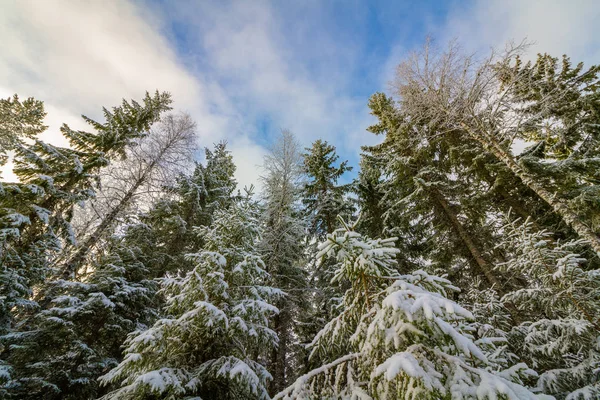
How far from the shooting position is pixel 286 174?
1545 cm

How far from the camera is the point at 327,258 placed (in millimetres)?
5527

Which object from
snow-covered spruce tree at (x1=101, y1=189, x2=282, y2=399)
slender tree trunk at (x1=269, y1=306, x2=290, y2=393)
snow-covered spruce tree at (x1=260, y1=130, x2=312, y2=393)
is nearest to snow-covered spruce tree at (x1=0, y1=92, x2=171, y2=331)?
snow-covered spruce tree at (x1=101, y1=189, x2=282, y2=399)

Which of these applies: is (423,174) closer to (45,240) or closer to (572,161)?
(572,161)

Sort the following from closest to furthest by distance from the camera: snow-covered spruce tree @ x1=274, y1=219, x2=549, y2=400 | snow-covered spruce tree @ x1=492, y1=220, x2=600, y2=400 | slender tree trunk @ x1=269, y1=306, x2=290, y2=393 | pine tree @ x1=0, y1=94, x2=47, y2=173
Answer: snow-covered spruce tree @ x1=274, y1=219, x2=549, y2=400 → snow-covered spruce tree @ x1=492, y1=220, x2=600, y2=400 → slender tree trunk @ x1=269, y1=306, x2=290, y2=393 → pine tree @ x1=0, y1=94, x2=47, y2=173

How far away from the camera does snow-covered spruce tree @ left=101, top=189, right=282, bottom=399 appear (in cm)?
506

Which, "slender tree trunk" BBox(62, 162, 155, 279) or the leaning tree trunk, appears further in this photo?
"slender tree trunk" BBox(62, 162, 155, 279)

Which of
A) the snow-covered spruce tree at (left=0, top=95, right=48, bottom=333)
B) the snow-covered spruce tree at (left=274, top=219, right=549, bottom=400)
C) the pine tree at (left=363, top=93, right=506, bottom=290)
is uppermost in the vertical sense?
the pine tree at (left=363, top=93, right=506, bottom=290)

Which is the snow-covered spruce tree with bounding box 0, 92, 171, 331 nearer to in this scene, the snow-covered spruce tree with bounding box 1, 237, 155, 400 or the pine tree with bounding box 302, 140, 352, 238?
the snow-covered spruce tree with bounding box 1, 237, 155, 400

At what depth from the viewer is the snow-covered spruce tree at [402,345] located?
2.03 m

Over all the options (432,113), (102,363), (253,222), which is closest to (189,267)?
(102,363)

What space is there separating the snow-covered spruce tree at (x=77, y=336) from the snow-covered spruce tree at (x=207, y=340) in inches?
→ 115

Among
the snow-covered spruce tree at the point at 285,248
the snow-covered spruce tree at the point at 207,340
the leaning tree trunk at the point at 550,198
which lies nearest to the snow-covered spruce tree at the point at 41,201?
the snow-covered spruce tree at the point at 207,340

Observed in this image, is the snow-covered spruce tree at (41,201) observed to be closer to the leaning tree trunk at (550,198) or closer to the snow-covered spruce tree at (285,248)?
the snow-covered spruce tree at (285,248)

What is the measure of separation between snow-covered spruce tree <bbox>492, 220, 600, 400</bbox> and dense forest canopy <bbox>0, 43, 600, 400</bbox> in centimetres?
4
